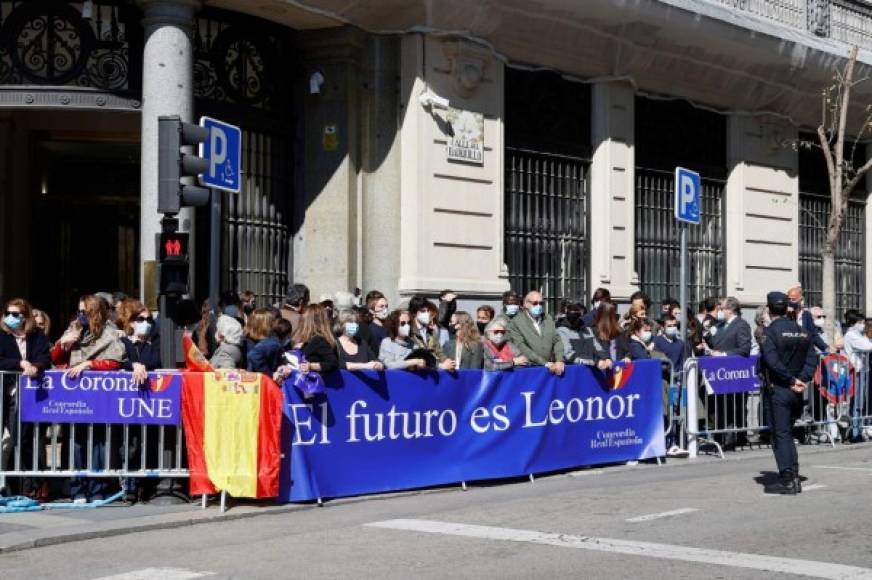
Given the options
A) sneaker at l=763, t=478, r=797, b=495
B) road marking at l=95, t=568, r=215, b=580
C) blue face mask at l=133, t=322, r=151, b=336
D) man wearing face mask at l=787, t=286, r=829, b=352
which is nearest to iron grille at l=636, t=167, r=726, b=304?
man wearing face mask at l=787, t=286, r=829, b=352

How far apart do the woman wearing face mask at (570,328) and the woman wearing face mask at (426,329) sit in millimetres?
1511

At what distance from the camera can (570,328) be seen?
53.3ft

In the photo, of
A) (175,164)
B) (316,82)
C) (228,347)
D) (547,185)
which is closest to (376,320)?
(228,347)

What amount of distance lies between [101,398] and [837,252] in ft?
66.9

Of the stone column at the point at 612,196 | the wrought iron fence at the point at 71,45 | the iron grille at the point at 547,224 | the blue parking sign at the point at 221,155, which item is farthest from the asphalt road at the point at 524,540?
the stone column at the point at 612,196

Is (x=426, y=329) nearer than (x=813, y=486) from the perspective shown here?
No

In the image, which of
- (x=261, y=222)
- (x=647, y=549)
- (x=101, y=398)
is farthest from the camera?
(x=261, y=222)

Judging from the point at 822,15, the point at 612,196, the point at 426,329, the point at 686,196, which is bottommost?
the point at 426,329

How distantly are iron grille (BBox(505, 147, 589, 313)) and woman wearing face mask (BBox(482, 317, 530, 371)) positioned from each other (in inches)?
252

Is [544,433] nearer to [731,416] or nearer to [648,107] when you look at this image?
[731,416]

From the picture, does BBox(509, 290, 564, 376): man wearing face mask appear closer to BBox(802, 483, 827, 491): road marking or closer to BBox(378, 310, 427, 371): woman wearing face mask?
BBox(378, 310, 427, 371): woman wearing face mask

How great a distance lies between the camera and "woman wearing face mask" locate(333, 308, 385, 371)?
43.7ft

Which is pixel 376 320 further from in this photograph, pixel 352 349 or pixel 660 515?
pixel 660 515

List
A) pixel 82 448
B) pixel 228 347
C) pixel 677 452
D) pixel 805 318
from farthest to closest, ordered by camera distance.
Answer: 1. pixel 805 318
2. pixel 677 452
3. pixel 228 347
4. pixel 82 448
